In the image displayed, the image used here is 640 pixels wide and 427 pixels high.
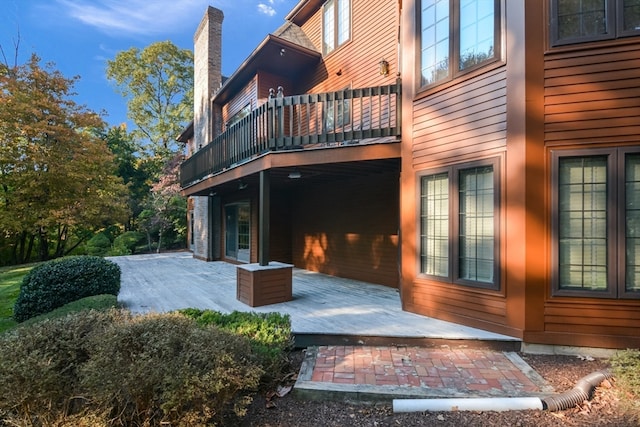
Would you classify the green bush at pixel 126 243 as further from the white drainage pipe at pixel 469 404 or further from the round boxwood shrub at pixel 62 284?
the white drainage pipe at pixel 469 404

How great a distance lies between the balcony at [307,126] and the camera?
18.2ft

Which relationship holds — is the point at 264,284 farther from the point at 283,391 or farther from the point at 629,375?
the point at 629,375

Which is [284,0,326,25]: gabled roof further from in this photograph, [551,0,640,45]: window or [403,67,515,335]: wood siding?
[551,0,640,45]: window

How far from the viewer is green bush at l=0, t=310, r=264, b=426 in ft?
7.06

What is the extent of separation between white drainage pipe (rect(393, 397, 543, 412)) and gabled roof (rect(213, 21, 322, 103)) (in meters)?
8.28

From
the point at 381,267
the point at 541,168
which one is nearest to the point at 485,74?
the point at 541,168

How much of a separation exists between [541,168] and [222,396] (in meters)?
4.09

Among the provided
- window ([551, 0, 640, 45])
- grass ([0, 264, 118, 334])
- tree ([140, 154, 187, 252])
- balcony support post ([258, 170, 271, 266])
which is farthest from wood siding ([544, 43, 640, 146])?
tree ([140, 154, 187, 252])

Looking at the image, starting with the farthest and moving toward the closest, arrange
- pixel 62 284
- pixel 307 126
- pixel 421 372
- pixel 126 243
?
pixel 126 243, pixel 307 126, pixel 62 284, pixel 421 372

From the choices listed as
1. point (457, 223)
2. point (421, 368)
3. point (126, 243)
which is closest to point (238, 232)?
point (457, 223)

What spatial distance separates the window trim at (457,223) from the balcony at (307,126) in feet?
4.22

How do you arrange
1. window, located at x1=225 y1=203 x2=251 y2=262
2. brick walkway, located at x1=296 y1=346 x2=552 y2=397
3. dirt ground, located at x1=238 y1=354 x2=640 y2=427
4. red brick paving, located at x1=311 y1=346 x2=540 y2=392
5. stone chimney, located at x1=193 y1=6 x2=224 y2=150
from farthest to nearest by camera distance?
stone chimney, located at x1=193 y1=6 x2=224 y2=150 → window, located at x1=225 y1=203 x2=251 y2=262 → red brick paving, located at x1=311 y1=346 x2=540 y2=392 → brick walkway, located at x1=296 y1=346 x2=552 y2=397 → dirt ground, located at x1=238 y1=354 x2=640 y2=427

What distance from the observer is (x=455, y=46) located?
4.71 m

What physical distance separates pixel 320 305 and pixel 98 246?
16.0 meters
